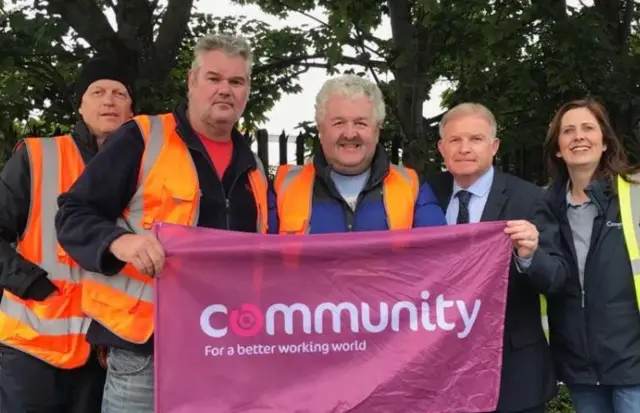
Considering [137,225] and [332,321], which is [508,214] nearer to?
[332,321]

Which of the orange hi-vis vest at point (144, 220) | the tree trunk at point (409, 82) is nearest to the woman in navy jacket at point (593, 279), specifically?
the orange hi-vis vest at point (144, 220)

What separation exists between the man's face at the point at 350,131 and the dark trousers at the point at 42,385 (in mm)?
1377

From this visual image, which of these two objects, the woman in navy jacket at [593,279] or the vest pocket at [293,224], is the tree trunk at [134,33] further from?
the woman in navy jacket at [593,279]

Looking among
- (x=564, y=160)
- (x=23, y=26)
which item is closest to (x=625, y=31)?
(x=564, y=160)

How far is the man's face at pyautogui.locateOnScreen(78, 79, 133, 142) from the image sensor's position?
351 centimetres

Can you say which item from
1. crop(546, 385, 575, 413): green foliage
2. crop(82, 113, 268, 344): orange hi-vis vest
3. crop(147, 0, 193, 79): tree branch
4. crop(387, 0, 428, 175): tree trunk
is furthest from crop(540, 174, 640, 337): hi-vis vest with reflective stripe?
crop(147, 0, 193, 79): tree branch

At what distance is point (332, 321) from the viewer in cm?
308

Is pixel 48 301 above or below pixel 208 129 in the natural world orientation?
below

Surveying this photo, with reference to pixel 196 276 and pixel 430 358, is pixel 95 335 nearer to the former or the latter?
pixel 196 276

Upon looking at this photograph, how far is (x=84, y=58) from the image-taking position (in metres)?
6.08

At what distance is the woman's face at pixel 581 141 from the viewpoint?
3406 mm

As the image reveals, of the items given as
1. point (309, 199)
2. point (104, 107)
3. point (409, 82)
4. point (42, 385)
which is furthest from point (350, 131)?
point (409, 82)

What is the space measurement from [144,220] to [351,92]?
104 centimetres

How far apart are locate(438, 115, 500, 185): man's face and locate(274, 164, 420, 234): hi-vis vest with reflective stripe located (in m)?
0.21
